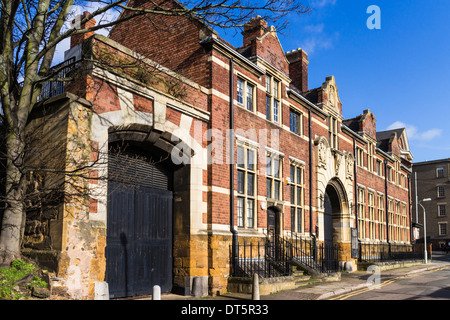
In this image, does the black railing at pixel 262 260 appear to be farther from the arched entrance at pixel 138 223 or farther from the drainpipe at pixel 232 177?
the arched entrance at pixel 138 223

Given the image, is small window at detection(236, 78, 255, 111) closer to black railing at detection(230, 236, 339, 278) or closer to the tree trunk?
black railing at detection(230, 236, 339, 278)

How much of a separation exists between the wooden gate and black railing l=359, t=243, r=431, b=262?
1638cm

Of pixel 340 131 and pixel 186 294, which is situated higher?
pixel 340 131

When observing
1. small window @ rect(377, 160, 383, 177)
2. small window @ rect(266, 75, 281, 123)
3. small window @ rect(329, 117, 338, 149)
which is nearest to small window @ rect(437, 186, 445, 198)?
small window @ rect(377, 160, 383, 177)

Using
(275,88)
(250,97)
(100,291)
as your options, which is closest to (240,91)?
(250,97)

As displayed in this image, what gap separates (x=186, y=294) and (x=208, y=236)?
188 centimetres

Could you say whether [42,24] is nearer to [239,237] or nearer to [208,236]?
[208,236]

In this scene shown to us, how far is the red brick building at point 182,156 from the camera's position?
33.7 feet

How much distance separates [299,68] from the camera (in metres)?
25.3

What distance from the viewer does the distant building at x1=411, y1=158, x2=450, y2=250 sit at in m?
59.9

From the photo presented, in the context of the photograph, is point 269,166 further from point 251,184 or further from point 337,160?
point 337,160
